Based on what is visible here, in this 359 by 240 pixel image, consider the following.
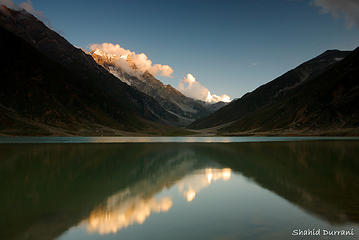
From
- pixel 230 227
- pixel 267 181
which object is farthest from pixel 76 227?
pixel 267 181

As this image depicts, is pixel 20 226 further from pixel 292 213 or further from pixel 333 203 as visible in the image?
pixel 333 203

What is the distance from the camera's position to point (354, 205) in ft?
55.0

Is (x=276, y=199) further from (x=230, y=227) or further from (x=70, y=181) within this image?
(x=70, y=181)

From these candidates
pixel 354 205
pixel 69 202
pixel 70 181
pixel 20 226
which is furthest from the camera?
pixel 70 181

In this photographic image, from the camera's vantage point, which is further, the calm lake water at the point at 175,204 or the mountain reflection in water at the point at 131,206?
the mountain reflection in water at the point at 131,206

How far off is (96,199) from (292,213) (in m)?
12.4

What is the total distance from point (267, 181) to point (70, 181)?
1807 centimetres

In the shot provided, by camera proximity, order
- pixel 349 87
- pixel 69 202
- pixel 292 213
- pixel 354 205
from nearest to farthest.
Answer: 1. pixel 292 213
2. pixel 354 205
3. pixel 69 202
4. pixel 349 87

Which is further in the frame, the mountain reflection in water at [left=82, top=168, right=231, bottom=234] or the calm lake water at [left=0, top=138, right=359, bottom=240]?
the mountain reflection in water at [left=82, top=168, right=231, bottom=234]

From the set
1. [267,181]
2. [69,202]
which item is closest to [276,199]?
[267,181]

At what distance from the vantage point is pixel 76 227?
43.9ft

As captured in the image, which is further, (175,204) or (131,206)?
(175,204)

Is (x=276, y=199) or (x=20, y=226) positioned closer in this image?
(x=20, y=226)

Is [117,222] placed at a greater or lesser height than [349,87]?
lesser
